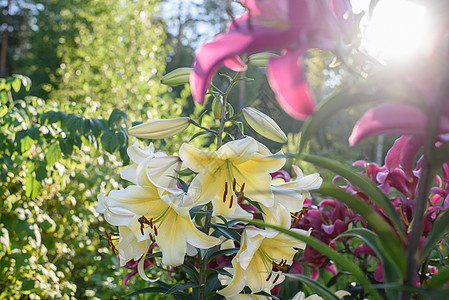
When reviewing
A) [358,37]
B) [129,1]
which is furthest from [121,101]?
[358,37]

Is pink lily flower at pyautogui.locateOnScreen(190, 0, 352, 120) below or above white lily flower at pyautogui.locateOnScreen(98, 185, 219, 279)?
above

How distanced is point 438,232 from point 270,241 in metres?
0.41

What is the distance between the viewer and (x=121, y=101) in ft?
11.7

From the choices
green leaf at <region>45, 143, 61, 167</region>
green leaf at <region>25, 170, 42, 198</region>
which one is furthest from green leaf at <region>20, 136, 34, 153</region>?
green leaf at <region>25, 170, 42, 198</region>

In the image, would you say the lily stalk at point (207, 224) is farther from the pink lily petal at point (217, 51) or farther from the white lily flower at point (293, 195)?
the pink lily petal at point (217, 51)

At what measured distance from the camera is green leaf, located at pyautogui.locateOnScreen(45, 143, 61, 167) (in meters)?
1.37

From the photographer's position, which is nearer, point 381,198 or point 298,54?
point 298,54

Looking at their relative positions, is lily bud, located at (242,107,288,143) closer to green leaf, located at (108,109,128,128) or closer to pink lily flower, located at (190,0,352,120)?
pink lily flower, located at (190,0,352,120)

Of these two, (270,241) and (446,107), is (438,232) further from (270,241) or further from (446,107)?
(270,241)

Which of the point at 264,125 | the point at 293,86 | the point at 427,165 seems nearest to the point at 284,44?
the point at 293,86

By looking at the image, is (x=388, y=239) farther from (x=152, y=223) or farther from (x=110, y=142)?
(x=110, y=142)

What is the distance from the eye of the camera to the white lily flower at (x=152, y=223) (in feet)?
2.74

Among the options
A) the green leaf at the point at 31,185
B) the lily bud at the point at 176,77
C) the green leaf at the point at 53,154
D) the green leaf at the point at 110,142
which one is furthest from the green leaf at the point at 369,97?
the green leaf at the point at 31,185

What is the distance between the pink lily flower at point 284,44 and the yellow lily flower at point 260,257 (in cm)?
49
